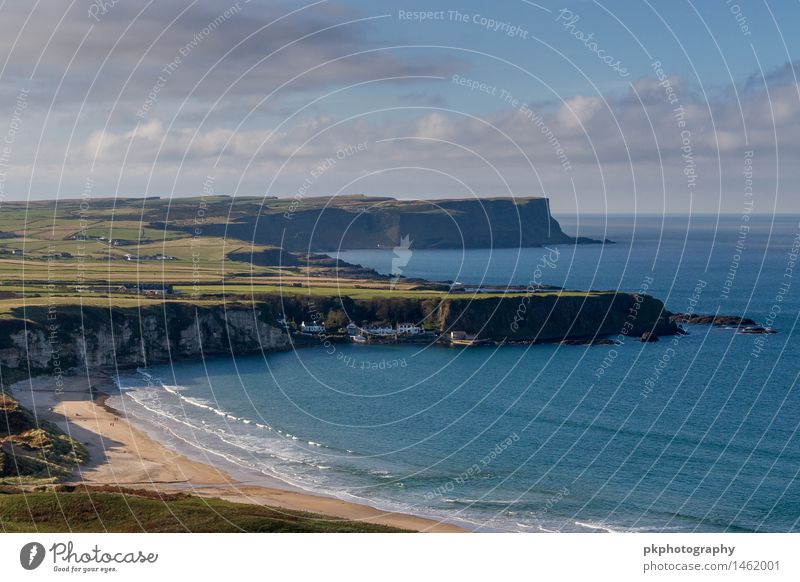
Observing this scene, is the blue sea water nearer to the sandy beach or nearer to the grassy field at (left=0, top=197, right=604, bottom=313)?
the sandy beach

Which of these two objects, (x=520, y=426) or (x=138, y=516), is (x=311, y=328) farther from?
(x=138, y=516)

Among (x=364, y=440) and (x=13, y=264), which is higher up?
(x=13, y=264)

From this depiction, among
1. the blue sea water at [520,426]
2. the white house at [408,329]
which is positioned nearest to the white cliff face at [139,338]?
the blue sea water at [520,426]

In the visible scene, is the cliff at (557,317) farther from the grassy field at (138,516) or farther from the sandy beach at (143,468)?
the grassy field at (138,516)

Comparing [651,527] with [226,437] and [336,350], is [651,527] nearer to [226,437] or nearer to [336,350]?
[226,437]

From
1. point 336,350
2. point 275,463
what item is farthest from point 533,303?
point 275,463
